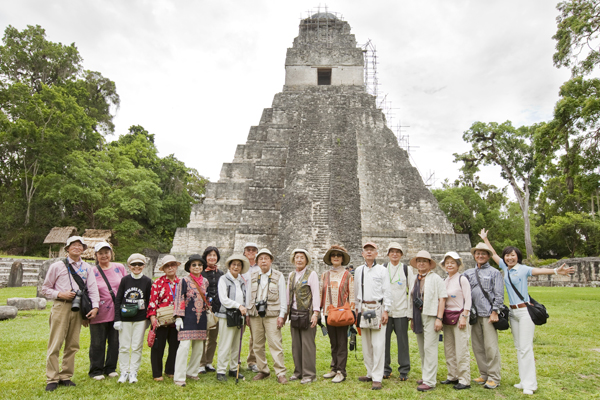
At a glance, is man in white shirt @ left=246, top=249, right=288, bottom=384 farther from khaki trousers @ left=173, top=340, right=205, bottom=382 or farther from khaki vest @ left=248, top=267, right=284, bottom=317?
khaki trousers @ left=173, top=340, right=205, bottom=382

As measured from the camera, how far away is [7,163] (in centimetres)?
2367

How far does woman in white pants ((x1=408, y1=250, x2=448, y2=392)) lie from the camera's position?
4398mm

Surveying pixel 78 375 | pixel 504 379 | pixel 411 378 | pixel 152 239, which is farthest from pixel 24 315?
pixel 152 239

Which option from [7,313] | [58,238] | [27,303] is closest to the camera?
[7,313]

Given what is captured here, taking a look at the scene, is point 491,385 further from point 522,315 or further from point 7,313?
point 7,313

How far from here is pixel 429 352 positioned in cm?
443

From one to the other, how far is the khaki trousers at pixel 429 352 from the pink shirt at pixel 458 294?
0.26 meters

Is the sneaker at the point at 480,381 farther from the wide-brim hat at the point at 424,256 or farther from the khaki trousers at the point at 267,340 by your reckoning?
the khaki trousers at the point at 267,340

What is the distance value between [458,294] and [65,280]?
427 centimetres

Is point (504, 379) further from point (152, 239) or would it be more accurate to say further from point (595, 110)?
point (152, 239)

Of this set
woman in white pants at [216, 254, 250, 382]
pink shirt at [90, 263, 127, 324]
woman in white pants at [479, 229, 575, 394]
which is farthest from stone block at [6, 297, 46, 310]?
woman in white pants at [479, 229, 575, 394]

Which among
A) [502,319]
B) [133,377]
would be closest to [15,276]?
[133,377]

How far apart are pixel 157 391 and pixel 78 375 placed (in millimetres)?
1193

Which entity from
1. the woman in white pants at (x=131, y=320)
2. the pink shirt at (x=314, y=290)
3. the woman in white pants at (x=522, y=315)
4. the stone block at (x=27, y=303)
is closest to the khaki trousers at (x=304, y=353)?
the pink shirt at (x=314, y=290)
